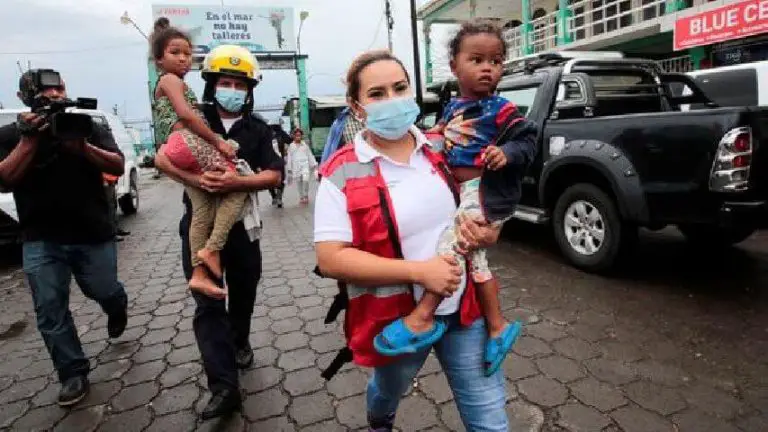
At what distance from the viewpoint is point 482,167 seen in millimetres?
1683

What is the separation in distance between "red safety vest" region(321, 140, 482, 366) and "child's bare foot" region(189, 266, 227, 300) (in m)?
1.06

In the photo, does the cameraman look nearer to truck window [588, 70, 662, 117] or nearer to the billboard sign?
truck window [588, 70, 662, 117]

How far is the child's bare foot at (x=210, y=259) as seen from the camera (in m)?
2.49

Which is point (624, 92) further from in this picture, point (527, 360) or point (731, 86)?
point (527, 360)

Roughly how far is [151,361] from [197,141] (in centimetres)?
173

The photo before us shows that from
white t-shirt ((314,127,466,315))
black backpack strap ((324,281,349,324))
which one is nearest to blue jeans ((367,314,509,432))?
white t-shirt ((314,127,466,315))

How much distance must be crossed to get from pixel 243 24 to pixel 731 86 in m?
25.4

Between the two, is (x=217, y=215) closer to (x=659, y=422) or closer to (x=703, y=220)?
(x=659, y=422)

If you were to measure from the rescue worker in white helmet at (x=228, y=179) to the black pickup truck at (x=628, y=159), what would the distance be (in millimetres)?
2870

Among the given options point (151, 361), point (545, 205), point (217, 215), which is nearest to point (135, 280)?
point (151, 361)

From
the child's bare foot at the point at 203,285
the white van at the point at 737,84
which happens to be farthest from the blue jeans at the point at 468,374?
the white van at the point at 737,84

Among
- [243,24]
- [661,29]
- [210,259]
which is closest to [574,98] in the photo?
[210,259]

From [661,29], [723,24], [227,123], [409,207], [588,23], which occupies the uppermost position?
[588,23]

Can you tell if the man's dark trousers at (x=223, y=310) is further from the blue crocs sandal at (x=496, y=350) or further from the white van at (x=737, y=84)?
the white van at (x=737, y=84)
